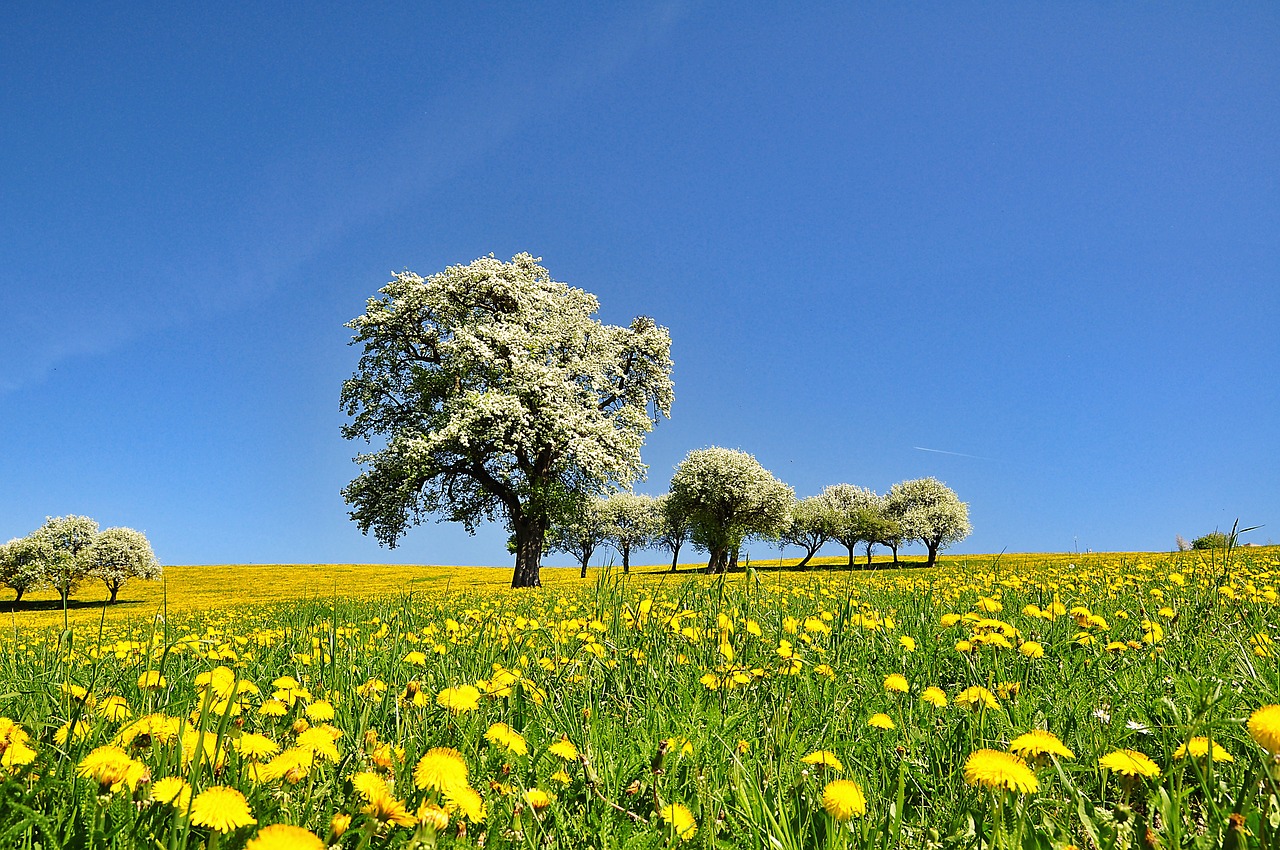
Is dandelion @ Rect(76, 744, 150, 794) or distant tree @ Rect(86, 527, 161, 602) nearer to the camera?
dandelion @ Rect(76, 744, 150, 794)

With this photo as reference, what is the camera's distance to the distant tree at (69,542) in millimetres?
37281

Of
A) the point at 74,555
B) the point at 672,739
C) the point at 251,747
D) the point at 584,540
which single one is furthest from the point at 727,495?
the point at 251,747

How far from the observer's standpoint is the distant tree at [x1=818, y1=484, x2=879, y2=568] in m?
58.6

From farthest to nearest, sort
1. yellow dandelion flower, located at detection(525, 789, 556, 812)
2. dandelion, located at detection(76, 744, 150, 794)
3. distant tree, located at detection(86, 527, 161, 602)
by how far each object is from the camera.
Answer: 1. distant tree, located at detection(86, 527, 161, 602)
2. yellow dandelion flower, located at detection(525, 789, 556, 812)
3. dandelion, located at detection(76, 744, 150, 794)

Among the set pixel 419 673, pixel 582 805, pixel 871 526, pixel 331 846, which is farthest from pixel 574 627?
pixel 871 526

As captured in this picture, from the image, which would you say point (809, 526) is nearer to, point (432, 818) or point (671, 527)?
point (671, 527)

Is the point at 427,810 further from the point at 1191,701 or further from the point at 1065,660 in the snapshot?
the point at 1065,660

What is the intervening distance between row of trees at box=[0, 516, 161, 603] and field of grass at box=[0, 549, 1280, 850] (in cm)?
4286

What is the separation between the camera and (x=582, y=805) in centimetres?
214

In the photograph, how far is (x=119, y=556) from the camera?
3962 cm

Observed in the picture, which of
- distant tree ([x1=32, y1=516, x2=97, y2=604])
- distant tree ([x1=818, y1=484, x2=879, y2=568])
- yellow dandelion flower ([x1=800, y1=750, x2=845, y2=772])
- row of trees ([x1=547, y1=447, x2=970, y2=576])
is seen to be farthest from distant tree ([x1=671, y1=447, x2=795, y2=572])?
yellow dandelion flower ([x1=800, y1=750, x2=845, y2=772])

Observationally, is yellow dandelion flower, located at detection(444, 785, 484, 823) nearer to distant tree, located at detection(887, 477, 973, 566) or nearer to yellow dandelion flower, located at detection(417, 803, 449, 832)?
yellow dandelion flower, located at detection(417, 803, 449, 832)

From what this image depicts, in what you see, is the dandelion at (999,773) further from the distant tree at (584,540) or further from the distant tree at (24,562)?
the distant tree at (584,540)

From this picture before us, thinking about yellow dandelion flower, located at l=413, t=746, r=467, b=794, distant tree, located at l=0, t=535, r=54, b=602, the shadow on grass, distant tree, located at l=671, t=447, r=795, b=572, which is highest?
distant tree, located at l=671, t=447, r=795, b=572
